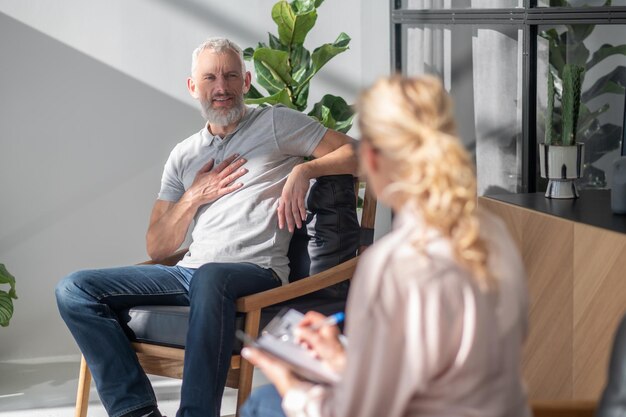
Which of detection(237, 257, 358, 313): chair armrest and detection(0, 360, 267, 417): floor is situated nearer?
detection(237, 257, 358, 313): chair armrest

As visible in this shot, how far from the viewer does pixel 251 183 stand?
11.5 feet

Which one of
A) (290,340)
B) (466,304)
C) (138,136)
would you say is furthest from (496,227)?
(138,136)

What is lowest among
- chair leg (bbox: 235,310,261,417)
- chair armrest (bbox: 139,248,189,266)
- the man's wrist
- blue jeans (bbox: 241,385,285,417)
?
chair leg (bbox: 235,310,261,417)

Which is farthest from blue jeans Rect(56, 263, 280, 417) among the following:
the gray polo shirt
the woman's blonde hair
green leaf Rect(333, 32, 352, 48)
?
the woman's blonde hair

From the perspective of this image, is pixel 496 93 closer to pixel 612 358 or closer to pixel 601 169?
pixel 601 169

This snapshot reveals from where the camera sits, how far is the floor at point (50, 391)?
153 inches

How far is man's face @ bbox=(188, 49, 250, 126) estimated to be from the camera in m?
3.59

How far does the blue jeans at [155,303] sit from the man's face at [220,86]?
586mm

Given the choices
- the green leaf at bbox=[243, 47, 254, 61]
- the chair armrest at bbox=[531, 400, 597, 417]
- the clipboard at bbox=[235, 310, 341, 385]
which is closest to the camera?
the clipboard at bbox=[235, 310, 341, 385]

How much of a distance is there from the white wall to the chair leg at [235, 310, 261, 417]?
1.80 m

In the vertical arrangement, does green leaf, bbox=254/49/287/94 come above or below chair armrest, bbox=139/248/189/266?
above

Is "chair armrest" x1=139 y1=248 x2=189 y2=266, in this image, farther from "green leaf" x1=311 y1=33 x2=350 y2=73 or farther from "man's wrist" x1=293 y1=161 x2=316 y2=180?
"green leaf" x1=311 y1=33 x2=350 y2=73

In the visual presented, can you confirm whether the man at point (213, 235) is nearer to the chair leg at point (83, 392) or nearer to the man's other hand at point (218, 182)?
the man's other hand at point (218, 182)

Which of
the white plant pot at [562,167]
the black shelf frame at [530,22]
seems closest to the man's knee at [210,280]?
the white plant pot at [562,167]
